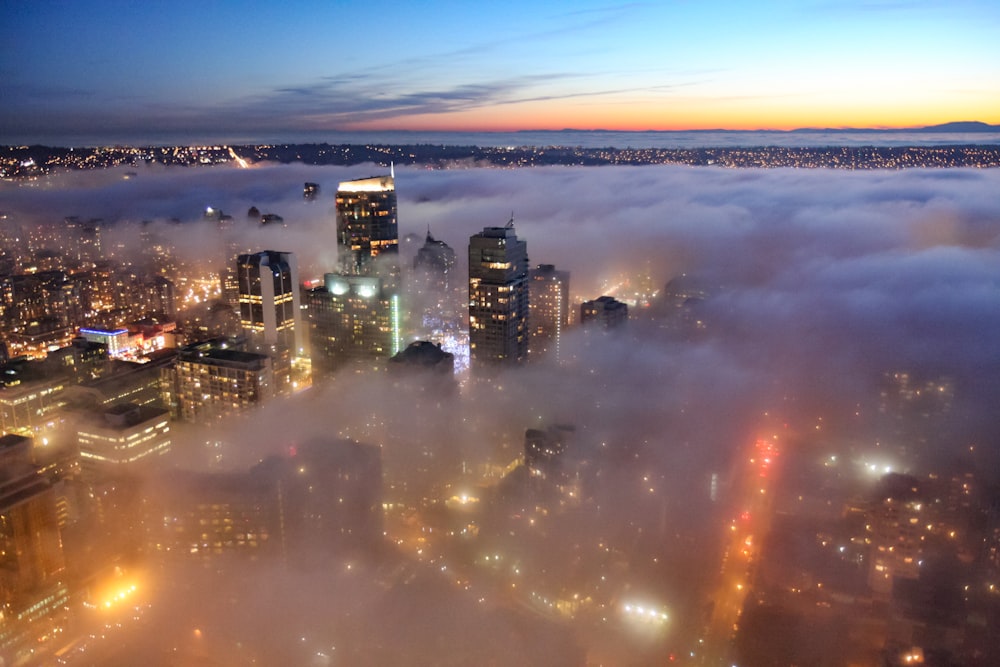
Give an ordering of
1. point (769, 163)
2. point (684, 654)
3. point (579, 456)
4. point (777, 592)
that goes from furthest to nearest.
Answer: point (769, 163) < point (579, 456) < point (777, 592) < point (684, 654)

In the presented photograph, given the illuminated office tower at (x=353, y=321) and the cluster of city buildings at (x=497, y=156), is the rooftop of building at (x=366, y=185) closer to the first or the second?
the cluster of city buildings at (x=497, y=156)

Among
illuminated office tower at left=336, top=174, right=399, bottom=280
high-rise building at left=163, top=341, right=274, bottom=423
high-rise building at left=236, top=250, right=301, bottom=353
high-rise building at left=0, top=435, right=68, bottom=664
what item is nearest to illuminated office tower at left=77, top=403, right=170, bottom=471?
high-rise building at left=0, top=435, right=68, bottom=664

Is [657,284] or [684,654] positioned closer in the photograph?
[684,654]

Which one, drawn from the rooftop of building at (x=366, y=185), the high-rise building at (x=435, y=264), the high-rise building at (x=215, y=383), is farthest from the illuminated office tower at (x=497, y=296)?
the high-rise building at (x=435, y=264)

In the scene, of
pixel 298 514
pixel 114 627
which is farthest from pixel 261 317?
pixel 114 627

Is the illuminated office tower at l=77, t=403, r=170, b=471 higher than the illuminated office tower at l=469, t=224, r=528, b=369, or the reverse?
the illuminated office tower at l=469, t=224, r=528, b=369

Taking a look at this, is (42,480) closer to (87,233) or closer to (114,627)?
(114,627)

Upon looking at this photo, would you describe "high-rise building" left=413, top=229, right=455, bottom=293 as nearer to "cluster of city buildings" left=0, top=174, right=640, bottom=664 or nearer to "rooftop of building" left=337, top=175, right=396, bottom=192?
"cluster of city buildings" left=0, top=174, right=640, bottom=664
